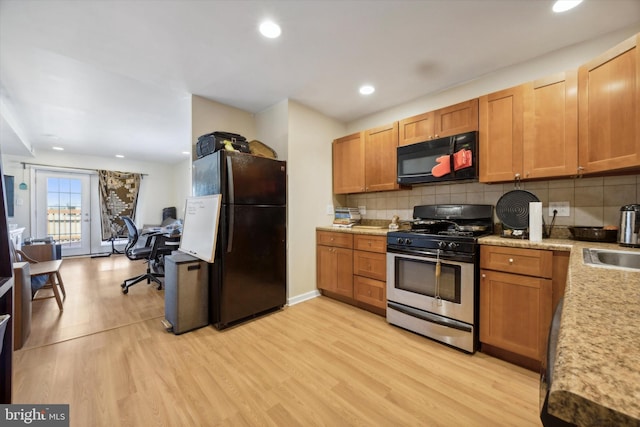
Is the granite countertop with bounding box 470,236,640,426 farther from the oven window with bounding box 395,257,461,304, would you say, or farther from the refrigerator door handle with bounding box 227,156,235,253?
the refrigerator door handle with bounding box 227,156,235,253

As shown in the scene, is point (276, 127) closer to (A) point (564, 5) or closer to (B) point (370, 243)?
(B) point (370, 243)

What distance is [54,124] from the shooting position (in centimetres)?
393

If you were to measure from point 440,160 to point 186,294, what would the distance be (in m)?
2.74

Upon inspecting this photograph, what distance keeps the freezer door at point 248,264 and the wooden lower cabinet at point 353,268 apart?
575 mm

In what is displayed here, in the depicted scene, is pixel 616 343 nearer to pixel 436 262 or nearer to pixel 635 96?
pixel 436 262

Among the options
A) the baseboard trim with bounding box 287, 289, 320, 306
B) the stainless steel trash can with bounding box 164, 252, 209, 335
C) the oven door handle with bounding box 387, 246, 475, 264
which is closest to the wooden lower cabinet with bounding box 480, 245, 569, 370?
the oven door handle with bounding box 387, 246, 475, 264

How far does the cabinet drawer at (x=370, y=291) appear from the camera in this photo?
2.67 metres

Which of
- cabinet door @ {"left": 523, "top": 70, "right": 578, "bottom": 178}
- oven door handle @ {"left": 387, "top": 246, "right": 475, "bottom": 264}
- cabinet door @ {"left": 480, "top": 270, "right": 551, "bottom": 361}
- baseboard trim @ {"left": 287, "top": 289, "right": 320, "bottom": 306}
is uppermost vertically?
cabinet door @ {"left": 523, "top": 70, "right": 578, "bottom": 178}

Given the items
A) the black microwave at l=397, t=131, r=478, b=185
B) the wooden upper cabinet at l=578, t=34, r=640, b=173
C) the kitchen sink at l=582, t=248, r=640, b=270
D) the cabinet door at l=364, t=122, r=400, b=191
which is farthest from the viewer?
the cabinet door at l=364, t=122, r=400, b=191

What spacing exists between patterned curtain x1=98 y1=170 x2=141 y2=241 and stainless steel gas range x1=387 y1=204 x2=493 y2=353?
6.81m

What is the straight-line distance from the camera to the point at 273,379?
5.74ft

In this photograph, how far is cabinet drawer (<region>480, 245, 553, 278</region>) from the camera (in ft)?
5.77

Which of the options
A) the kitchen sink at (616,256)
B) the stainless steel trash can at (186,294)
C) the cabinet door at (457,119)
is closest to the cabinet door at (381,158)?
the cabinet door at (457,119)

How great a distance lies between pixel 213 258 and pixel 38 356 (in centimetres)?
143
